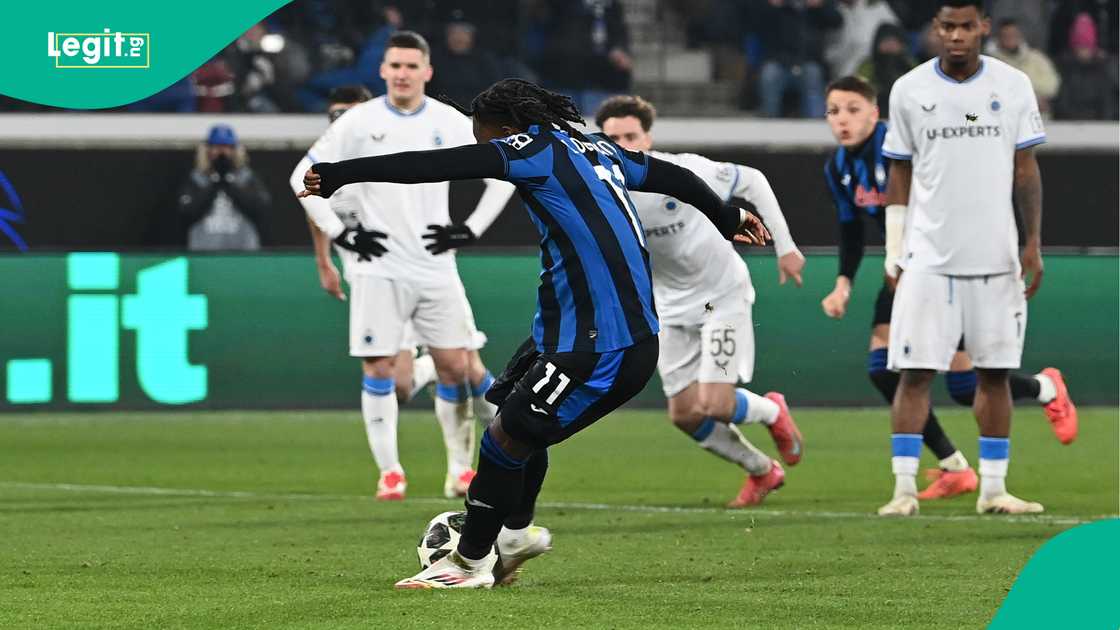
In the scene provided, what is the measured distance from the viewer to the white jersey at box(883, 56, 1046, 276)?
8.49 meters

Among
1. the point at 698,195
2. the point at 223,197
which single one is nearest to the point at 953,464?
the point at 698,195

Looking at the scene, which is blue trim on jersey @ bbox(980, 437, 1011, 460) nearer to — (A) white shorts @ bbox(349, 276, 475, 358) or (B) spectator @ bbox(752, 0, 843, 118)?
(A) white shorts @ bbox(349, 276, 475, 358)

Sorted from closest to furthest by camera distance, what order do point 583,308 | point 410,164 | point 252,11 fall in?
point 410,164 → point 583,308 → point 252,11

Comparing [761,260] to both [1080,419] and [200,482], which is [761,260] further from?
[200,482]

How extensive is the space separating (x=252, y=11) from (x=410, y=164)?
7947 millimetres

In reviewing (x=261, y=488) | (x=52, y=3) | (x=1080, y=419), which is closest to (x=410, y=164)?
(x=261, y=488)

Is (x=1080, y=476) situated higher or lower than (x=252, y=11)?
lower

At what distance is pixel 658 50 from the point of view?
19.7 metres

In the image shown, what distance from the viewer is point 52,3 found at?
11.8 meters

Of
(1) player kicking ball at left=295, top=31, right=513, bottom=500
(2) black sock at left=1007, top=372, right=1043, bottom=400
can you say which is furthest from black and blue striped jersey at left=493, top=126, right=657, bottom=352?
(2) black sock at left=1007, top=372, right=1043, bottom=400

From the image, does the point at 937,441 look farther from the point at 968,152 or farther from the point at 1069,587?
the point at 1069,587

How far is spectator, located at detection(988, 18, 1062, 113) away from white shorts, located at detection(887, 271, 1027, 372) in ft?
33.5

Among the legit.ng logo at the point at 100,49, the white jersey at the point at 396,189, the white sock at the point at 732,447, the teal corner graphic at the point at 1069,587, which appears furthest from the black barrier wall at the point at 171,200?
the teal corner graphic at the point at 1069,587

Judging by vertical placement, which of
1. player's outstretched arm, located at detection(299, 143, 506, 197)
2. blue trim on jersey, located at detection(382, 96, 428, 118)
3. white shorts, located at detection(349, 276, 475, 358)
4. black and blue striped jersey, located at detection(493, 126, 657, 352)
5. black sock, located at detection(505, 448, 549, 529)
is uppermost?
blue trim on jersey, located at detection(382, 96, 428, 118)
